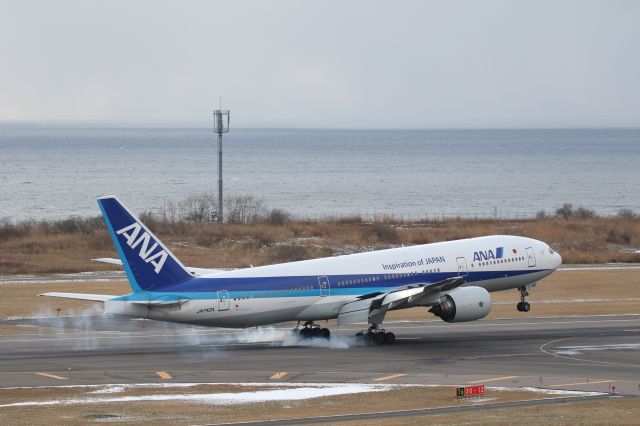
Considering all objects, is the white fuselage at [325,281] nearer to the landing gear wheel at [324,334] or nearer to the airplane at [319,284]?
the airplane at [319,284]

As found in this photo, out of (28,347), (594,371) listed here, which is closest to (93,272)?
(28,347)

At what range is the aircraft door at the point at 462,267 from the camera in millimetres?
56969

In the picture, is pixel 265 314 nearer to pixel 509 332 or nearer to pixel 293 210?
pixel 509 332

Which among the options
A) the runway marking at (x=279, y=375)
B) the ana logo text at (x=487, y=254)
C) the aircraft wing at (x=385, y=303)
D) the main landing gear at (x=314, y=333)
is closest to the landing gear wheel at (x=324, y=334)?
the main landing gear at (x=314, y=333)

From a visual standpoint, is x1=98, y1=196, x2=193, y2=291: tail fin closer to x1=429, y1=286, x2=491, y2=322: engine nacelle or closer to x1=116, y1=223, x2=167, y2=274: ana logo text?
x1=116, y1=223, x2=167, y2=274: ana logo text

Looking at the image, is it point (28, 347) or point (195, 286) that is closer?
→ point (195, 286)

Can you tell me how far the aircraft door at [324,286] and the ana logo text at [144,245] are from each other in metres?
8.21

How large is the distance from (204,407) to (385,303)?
54.3 feet

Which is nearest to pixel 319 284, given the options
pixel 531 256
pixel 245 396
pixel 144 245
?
pixel 144 245

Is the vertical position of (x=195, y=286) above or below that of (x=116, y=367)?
above

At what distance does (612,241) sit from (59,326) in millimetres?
64606

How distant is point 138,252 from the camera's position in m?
47.3

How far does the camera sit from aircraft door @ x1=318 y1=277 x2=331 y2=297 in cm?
5268

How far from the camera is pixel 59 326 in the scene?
60.1 meters
